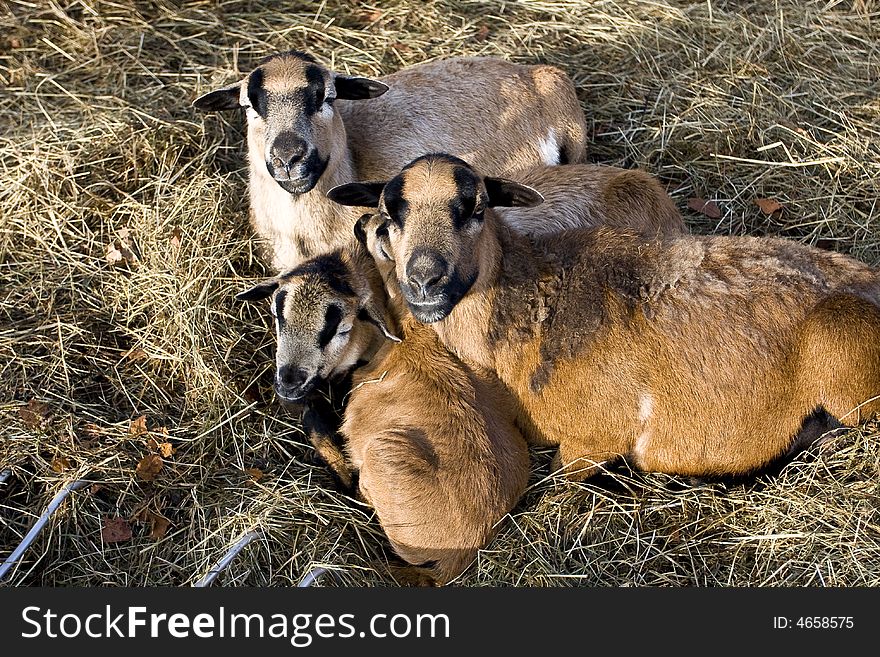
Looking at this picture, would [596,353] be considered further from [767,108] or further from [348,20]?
[348,20]

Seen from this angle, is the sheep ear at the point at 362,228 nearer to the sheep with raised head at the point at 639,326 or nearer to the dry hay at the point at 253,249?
the sheep with raised head at the point at 639,326

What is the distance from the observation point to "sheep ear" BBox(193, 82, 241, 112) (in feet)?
22.0

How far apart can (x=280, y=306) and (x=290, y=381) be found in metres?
0.48

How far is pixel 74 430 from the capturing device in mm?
6000

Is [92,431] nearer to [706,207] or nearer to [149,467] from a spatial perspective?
[149,467]

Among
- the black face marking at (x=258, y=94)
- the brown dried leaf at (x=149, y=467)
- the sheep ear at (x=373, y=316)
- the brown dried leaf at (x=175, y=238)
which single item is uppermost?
the black face marking at (x=258, y=94)

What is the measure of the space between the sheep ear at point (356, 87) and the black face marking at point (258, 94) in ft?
1.75

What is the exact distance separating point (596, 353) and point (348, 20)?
5317 mm

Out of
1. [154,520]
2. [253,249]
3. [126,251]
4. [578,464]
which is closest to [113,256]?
[126,251]

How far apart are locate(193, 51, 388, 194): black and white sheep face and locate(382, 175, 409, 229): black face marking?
3.26 feet

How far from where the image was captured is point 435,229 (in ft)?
17.4

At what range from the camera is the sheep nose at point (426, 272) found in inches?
203

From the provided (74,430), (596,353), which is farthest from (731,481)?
(74,430)

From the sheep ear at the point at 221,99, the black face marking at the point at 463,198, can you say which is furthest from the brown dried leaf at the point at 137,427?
the black face marking at the point at 463,198
